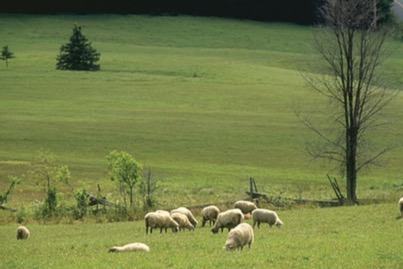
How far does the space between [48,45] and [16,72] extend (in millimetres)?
22370

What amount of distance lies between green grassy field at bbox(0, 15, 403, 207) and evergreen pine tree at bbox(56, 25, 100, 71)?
1.46 m

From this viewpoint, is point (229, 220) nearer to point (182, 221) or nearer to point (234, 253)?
point (182, 221)

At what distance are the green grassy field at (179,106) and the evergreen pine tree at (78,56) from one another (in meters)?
1.46

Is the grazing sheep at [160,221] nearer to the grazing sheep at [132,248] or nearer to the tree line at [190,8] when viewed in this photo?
the grazing sheep at [132,248]

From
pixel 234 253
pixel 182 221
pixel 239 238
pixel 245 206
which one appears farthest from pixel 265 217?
pixel 234 253

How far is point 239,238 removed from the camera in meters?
22.2

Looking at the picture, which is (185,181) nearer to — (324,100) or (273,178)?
(273,178)

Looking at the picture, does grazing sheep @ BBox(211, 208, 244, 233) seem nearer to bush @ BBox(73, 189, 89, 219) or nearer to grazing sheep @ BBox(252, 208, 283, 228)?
grazing sheep @ BBox(252, 208, 283, 228)

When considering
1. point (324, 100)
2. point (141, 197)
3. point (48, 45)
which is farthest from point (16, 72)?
point (141, 197)

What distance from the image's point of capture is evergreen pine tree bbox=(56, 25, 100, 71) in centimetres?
10569

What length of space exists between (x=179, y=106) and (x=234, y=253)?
205ft

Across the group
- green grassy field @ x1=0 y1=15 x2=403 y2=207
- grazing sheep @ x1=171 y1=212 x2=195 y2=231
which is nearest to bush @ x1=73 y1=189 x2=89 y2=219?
green grassy field @ x1=0 y1=15 x2=403 y2=207

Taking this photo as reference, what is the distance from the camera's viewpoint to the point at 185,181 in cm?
5241

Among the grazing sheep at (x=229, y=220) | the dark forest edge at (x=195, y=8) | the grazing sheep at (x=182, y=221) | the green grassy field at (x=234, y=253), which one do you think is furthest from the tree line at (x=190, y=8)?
the grazing sheep at (x=229, y=220)
